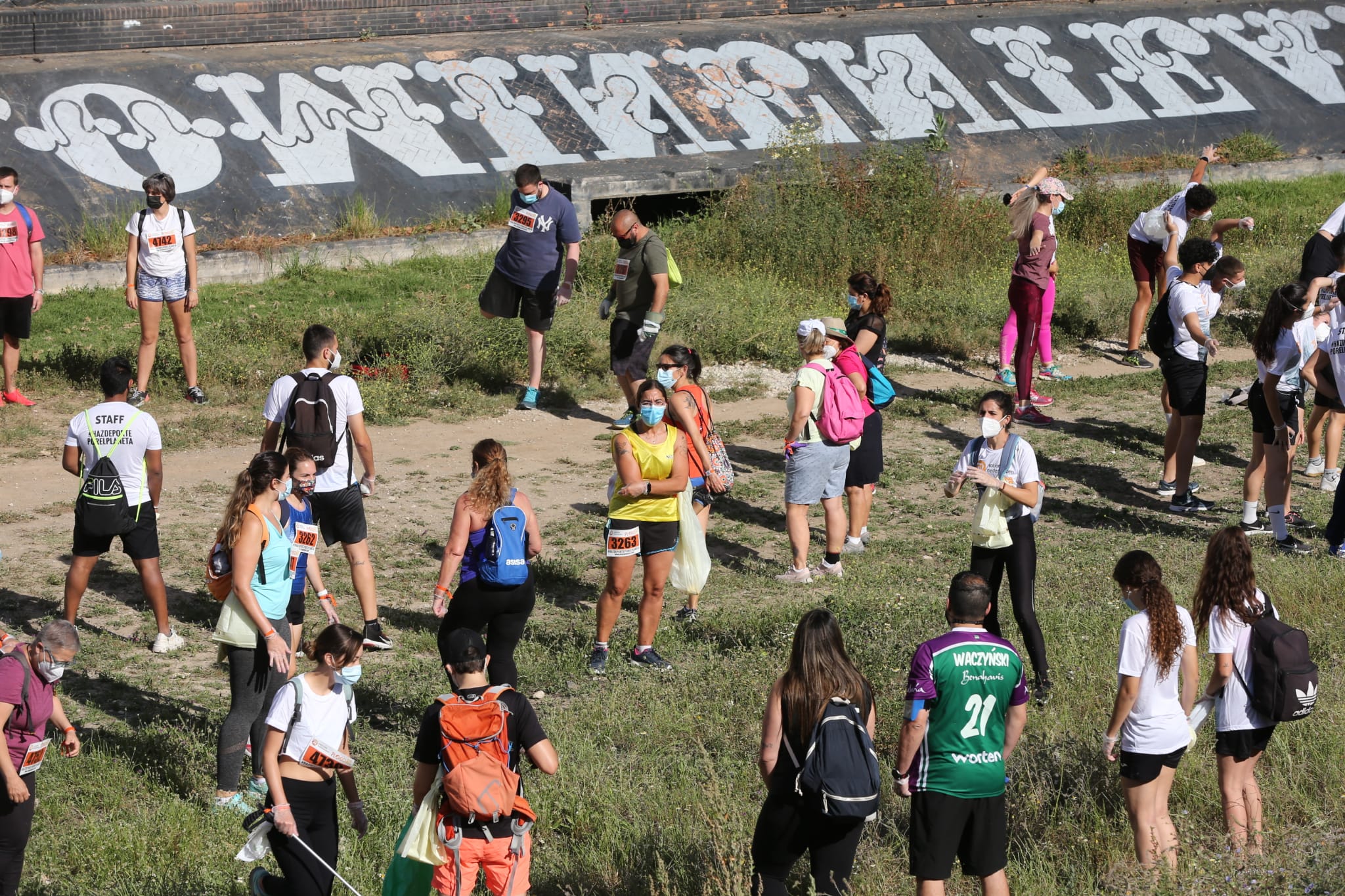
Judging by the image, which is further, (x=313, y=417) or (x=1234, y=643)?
(x=313, y=417)

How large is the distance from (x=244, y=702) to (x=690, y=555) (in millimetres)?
2730

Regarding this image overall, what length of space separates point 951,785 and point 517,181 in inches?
307

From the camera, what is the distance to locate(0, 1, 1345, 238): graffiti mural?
15.7m

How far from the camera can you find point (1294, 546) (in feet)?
30.7

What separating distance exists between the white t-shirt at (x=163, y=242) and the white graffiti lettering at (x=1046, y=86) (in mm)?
13161

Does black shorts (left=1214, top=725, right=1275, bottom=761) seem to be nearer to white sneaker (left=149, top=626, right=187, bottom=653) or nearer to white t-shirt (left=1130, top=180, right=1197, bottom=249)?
white sneaker (left=149, top=626, right=187, bottom=653)

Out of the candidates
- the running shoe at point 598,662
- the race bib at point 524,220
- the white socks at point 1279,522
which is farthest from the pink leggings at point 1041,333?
the running shoe at point 598,662

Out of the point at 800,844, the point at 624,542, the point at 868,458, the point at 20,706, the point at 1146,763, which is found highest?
the point at 868,458

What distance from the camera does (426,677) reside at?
24.5 feet

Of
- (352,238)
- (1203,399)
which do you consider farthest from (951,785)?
(352,238)

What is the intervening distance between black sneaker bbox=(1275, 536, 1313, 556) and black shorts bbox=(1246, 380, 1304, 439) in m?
0.70

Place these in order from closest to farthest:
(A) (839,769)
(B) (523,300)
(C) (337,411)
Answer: (A) (839,769), (C) (337,411), (B) (523,300)

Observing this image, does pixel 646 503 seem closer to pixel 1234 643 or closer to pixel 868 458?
pixel 868 458

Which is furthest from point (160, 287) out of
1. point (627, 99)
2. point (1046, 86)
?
point (1046, 86)
